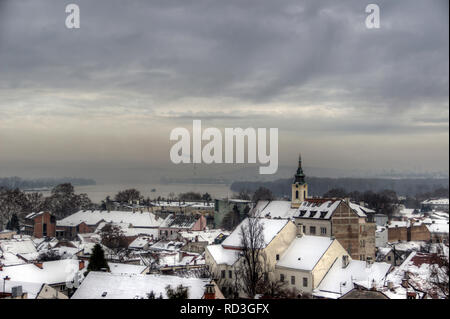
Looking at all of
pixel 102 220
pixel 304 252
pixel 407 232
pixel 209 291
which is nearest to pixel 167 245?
pixel 102 220

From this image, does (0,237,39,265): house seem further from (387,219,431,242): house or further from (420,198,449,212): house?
(420,198,449,212): house

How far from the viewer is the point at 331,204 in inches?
492

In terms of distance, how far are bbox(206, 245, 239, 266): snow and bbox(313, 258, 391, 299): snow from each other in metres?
1.54

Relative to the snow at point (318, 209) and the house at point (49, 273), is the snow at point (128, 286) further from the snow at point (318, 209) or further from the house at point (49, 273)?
the snow at point (318, 209)

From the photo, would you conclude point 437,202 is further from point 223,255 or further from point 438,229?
point 223,255

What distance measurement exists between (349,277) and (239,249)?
1.98 meters

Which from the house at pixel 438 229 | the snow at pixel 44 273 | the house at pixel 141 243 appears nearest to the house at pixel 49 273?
the snow at pixel 44 273

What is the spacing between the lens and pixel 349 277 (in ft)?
25.4

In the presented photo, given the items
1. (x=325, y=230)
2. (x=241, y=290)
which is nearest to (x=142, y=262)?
(x=241, y=290)

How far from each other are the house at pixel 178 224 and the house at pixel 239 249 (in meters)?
3.39

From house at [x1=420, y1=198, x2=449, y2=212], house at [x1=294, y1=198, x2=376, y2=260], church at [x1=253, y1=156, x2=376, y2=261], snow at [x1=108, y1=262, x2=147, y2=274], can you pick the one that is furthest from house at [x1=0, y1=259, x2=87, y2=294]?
house at [x1=420, y1=198, x2=449, y2=212]

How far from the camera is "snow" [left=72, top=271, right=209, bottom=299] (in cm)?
545

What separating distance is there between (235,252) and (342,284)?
200cm

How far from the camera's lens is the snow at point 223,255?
8.34 metres
